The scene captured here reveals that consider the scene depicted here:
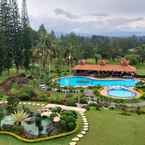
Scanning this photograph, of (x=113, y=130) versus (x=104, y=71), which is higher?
(x=104, y=71)

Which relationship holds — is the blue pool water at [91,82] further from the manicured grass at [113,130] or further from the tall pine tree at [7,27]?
the manicured grass at [113,130]

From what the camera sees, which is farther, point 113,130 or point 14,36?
point 14,36

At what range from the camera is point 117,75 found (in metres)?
43.9

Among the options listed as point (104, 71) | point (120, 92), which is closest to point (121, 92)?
point (120, 92)

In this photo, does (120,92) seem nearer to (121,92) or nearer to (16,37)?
(121,92)

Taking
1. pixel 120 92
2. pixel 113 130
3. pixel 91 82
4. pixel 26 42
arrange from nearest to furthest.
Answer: pixel 113 130
pixel 120 92
pixel 91 82
pixel 26 42

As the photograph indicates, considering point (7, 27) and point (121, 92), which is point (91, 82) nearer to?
point (121, 92)

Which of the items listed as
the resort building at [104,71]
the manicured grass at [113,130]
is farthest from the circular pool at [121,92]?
the manicured grass at [113,130]

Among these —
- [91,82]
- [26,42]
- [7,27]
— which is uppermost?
[7,27]

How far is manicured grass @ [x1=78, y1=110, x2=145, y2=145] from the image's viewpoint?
15.5 metres

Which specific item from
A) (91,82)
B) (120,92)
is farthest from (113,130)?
(91,82)

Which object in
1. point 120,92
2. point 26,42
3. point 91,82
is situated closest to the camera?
point 120,92

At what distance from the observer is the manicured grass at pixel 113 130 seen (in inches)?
610

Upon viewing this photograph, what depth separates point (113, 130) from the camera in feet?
56.5
